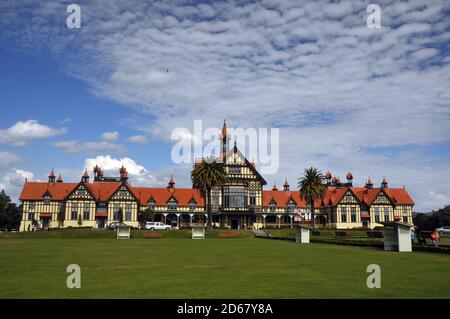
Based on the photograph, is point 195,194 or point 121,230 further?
point 195,194

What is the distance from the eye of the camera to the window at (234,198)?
84.8m

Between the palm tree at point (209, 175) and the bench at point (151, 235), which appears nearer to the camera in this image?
the bench at point (151, 235)

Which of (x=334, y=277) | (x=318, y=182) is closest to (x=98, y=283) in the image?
(x=334, y=277)

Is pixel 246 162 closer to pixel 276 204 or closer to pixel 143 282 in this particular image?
pixel 276 204

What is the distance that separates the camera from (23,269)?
1730 centimetres

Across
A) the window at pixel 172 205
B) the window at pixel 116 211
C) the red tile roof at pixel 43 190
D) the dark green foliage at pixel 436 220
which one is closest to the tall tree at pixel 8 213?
the red tile roof at pixel 43 190

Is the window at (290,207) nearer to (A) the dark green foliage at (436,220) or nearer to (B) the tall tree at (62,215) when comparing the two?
(A) the dark green foliage at (436,220)

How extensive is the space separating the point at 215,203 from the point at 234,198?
4482mm

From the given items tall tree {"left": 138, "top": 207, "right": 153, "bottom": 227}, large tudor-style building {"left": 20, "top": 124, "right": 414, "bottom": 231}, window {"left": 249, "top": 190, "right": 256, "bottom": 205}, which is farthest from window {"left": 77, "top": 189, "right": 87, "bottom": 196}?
window {"left": 249, "top": 190, "right": 256, "bottom": 205}

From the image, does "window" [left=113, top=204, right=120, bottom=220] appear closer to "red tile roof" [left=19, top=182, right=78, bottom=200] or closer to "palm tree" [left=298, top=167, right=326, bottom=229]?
"red tile roof" [left=19, top=182, right=78, bottom=200]

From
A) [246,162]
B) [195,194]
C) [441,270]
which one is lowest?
[441,270]

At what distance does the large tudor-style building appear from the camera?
82750 millimetres
